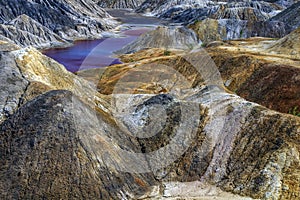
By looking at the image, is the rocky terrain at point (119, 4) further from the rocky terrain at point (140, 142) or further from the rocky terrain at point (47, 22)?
the rocky terrain at point (140, 142)

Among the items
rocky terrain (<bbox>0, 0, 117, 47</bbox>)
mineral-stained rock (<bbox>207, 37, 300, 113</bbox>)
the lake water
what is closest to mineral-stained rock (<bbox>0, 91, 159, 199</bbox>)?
mineral-stained rock (<bbox>207, 37, 300, 113</bbox>)

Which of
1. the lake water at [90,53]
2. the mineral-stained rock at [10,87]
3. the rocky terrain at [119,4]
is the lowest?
the lake water at [90,53]

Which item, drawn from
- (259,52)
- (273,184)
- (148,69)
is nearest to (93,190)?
(273,184)

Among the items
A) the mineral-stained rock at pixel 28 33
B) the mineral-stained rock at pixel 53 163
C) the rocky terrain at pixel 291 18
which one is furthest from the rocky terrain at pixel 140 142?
the mineral-stained rock at pixel 28 33

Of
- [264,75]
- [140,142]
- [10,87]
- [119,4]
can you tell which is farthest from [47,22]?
[119,4]

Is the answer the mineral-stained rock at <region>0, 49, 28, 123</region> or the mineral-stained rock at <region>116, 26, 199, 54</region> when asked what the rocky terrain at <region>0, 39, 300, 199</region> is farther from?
the mineral-stained rock at <region>116, 26, 199, 54</region>
